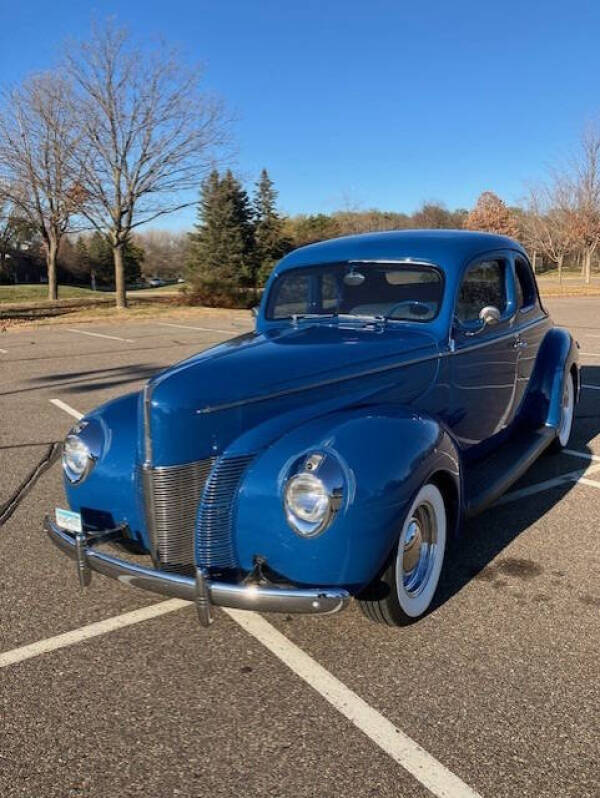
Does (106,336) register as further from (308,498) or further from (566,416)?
(308,498)

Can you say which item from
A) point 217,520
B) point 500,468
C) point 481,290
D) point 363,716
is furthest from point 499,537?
point 217,520

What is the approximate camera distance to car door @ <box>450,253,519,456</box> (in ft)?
12.7

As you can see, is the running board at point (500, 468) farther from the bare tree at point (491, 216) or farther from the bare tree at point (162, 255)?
the bare tree at point (162, 255)

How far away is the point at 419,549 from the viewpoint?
9.77ft

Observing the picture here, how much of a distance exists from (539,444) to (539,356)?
971mm

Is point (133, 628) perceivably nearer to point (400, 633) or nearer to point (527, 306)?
point (400, 633)

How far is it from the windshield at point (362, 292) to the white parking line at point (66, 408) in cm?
351

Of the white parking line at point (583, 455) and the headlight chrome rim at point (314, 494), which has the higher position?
the headlight chrome rim at point (314, 494)

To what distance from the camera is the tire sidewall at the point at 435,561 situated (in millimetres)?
2708

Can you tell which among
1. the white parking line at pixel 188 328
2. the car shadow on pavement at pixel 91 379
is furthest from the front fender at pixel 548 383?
the white parking line at pixel 188 328

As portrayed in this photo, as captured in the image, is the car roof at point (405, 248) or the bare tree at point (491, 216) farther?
the bare tree at point (491, 216)

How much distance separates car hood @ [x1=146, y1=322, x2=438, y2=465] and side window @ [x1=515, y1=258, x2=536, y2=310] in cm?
157

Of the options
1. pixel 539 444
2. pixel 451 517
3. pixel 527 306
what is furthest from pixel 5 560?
pixel 527 306

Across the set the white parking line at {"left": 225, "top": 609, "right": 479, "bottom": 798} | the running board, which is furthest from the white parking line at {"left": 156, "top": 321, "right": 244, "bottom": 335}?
the white parking line at {"left": 225, "top": 609, "right": 479, "bottom": 798}
